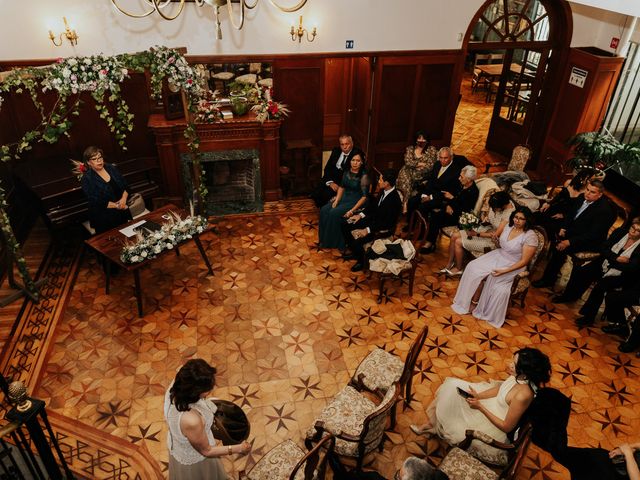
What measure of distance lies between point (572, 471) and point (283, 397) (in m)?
2.48

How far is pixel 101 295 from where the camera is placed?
598 cm

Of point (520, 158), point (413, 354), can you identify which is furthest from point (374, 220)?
point (520, 158)

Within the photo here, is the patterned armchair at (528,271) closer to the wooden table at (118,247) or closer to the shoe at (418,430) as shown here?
the shoe at (418,430)

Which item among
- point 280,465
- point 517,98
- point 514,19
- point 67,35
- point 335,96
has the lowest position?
point 280,465

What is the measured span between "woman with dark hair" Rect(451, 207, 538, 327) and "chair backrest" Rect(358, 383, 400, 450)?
2340 millimetres

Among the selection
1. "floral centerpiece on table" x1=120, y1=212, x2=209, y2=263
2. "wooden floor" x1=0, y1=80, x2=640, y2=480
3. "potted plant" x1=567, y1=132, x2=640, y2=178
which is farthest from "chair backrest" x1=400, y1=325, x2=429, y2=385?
"potted plant" x1=567, y1=132, x2=640, y2=178

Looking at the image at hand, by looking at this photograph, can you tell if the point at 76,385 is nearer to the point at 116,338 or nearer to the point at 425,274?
the point at 116,338

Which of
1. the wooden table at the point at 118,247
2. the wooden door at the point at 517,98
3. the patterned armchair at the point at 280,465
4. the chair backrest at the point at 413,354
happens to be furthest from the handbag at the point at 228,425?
the wooden door at the point at 517,98

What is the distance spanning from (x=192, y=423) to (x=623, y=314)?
15.8 feet

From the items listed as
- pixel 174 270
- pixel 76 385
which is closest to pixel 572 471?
pixel 76 385

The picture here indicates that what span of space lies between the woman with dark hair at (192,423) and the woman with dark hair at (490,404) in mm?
1698

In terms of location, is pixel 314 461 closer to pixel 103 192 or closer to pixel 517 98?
pixel 103 192

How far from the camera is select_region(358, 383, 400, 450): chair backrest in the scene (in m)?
3.47

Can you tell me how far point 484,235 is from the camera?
19.4 ft
